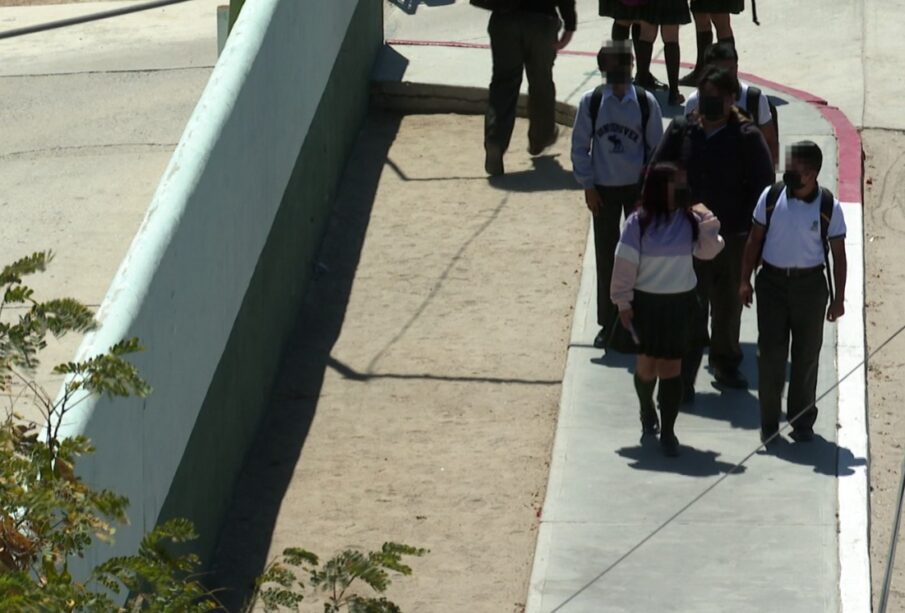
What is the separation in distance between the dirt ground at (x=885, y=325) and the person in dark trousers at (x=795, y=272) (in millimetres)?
515

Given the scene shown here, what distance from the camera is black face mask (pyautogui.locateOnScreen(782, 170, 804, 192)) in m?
8.16

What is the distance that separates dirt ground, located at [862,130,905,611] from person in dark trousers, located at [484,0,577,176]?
2258 mm

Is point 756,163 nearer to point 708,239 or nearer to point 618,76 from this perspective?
point 708,239

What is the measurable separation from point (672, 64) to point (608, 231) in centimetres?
340

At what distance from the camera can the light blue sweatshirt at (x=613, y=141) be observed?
9.42m

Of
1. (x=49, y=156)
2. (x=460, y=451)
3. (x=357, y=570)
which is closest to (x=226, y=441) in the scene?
(x=460, y=451)

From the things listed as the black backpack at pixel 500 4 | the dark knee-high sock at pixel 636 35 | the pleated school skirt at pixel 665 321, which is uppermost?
the black backpack at pixel 500 4

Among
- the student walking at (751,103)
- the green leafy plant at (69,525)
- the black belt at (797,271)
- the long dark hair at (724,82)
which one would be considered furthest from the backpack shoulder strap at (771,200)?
the green leafy plant at (69,525)

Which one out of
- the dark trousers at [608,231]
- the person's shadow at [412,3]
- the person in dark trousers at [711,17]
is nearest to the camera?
the dark trousers at [608,231]

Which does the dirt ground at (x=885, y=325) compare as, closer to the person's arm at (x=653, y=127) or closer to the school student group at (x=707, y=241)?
the school student group at (x=707, y=241)

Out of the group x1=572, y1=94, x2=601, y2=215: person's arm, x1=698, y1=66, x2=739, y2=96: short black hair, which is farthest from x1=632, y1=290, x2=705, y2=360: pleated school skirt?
x1=572, y1=94, x2=601, y2=215: person's arm

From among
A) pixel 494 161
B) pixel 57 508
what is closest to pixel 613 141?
pixel 494 161

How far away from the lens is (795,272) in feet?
27.3

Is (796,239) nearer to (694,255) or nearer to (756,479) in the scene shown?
(694,255)
